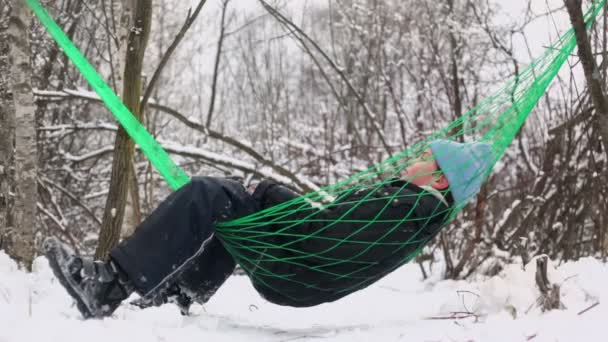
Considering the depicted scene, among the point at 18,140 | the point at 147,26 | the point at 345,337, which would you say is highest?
the point at 147,26

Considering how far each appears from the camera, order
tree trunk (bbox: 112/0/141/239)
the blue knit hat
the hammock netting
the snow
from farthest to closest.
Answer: tree trunk (bbox: 112/0/141/239), the blue knit hat, the hammock netting, the snow

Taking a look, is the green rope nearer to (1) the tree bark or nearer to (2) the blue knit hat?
(2) the blue knit hat

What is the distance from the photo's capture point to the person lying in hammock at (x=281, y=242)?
1.91 meters

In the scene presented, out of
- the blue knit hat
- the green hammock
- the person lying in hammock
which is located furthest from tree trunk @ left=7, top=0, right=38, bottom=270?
the blue knit hat

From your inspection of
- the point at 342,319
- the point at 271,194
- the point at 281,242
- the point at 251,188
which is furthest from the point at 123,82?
the point at 342,319

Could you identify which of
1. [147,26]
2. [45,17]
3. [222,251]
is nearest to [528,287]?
[222,251]

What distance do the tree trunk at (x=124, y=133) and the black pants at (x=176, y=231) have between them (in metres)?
0.82

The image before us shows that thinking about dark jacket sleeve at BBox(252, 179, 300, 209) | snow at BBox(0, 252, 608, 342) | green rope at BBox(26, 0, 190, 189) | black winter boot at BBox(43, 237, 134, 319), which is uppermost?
green rope at BBox(26, 0, 190, 189)

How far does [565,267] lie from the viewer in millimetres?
2260

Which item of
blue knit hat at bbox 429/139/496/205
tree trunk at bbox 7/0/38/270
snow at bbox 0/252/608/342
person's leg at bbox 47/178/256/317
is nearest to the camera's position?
snow at bbox 0/252/608/342

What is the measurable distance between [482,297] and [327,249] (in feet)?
1.79

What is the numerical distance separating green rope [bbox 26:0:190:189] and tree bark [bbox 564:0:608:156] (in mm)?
1504

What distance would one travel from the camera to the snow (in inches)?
63.3

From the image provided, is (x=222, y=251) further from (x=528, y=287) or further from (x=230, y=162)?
(x=230, y=162)
